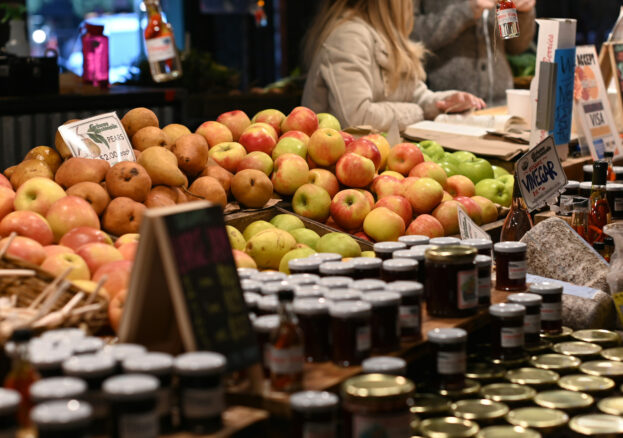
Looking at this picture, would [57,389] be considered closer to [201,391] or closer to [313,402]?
[201,391]

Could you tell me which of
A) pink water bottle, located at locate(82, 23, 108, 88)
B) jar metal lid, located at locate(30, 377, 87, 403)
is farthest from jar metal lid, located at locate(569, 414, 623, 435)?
pink water bottle, located at locate(82, 23, 108, 88)

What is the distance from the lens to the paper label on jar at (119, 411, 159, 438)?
1.27 meters

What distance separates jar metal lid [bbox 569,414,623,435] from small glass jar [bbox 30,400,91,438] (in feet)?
3.19

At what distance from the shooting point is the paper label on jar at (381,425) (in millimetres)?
1392

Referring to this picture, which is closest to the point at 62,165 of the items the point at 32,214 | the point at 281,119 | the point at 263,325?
the point at 32,214

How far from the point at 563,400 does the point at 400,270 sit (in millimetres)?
475

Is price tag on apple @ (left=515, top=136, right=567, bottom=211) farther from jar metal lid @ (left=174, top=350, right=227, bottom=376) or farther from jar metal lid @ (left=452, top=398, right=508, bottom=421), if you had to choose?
jar metal lid @ (left=174, top=350, right=227, bottom=376)

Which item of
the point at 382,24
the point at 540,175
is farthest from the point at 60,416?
the point at 382,24

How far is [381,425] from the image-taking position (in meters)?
1.39

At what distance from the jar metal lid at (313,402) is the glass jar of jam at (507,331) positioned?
26.5 inches

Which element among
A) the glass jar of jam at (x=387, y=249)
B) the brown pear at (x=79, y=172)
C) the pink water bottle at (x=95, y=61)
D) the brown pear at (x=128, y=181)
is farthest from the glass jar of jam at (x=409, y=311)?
Result: the pink water bottle at (x=95, y=61)

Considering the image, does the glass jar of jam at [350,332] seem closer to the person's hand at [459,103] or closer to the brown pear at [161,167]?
the brown pear at [161,167]

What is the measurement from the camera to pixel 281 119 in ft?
11.5

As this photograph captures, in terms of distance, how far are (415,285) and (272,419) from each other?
509 millimetres
